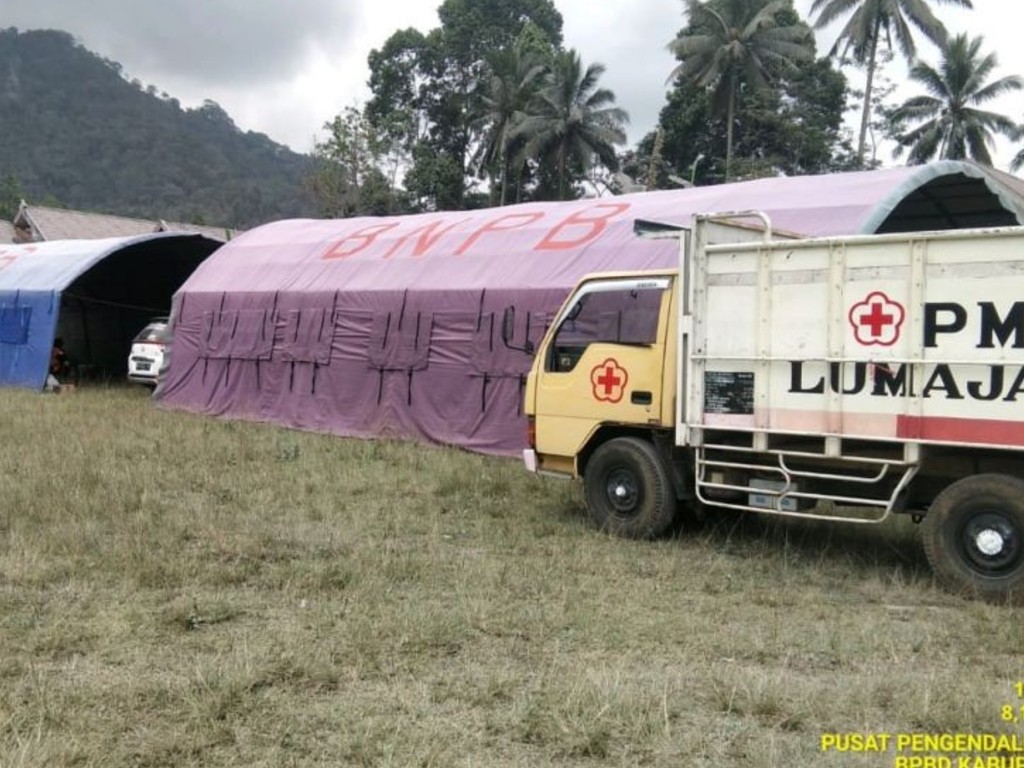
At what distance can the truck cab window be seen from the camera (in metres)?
8.33

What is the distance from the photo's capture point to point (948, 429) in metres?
6.48

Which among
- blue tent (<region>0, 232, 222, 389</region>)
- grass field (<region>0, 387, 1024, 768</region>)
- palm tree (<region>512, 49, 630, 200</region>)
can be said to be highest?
palm tree (<region>512, 49, 630, 200</region>)

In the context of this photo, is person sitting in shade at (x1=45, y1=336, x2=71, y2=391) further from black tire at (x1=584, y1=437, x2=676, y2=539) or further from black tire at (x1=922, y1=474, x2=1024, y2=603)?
black tire at (x1=922, y1=474, x2=1024, y2=603)

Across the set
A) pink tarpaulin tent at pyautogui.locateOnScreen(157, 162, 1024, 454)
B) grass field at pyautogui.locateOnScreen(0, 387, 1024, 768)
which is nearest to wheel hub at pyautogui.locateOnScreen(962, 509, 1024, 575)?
grass field at pyautogui.locateOnScreen(0, 387, 1024, 768)

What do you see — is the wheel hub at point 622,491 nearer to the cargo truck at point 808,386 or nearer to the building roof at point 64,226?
the cargo truck at point 808,386

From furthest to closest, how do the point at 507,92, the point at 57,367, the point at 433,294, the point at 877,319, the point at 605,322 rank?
the point at 507,92, the point at 57,367, the point at 433,294, the point at 605,322, the point at 877,319

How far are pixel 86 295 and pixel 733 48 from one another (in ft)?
100

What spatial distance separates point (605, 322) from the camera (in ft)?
28.4

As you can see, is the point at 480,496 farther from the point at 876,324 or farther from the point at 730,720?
the point at 730,720

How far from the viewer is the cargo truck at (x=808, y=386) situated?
6.37 meters

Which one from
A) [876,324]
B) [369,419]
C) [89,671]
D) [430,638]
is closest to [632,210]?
[369,419]

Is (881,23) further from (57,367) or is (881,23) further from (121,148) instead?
(121,148)

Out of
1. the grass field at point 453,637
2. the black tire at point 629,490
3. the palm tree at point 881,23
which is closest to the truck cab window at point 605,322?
the black tire at point 629,490

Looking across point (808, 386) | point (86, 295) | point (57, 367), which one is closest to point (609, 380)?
point (808, 386)
